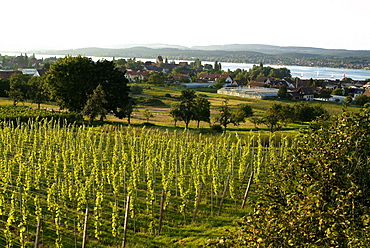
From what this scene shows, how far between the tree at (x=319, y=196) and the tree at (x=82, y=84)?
3032 cm

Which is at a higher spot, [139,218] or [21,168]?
[21,168]

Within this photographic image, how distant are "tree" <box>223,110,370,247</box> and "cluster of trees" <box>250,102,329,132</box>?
25.7m

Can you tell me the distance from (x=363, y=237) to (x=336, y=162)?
212 cm

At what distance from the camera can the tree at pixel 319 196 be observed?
5898 mm

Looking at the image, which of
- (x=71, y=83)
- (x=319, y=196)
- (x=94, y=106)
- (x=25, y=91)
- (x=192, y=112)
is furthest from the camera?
(x=25, y=91)

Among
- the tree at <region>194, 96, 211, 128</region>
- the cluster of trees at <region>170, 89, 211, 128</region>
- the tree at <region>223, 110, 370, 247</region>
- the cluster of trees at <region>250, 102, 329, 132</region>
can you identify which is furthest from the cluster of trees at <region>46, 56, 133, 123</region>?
the tree at <region>223, 110, 370, 247</region>

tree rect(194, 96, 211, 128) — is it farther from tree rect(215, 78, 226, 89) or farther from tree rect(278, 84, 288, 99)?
tree rect(215, 78, 226, 89)

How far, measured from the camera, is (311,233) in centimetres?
599

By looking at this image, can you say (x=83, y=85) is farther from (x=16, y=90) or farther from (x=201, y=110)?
(x=16, y=90)

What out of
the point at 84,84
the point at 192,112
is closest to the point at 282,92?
the point at 192,112

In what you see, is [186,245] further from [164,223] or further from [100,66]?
[100,66]

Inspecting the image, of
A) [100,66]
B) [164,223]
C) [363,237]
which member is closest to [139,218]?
[164,223]

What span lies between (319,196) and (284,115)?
32868 mm

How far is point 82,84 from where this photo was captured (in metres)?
37.6
